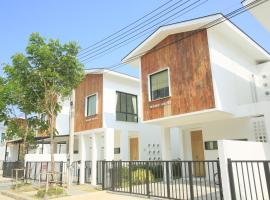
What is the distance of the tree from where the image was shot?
12312 millimetres

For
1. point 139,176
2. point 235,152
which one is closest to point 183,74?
point 235,152

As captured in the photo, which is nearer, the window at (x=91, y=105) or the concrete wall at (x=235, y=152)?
the concrete wall at (x=235, y=152)

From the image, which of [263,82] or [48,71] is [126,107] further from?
[263,82]

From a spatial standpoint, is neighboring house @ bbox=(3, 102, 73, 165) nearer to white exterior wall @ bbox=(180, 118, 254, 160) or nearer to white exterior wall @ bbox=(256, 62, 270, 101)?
white exterior wall @ bbox=(180, 118, 254, 160)

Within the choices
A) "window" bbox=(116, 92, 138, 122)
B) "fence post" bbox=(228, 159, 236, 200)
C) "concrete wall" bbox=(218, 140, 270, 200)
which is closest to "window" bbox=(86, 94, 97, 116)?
"window" bbox=(116, 92, 138, 122)

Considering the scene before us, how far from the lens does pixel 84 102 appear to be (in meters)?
18.3

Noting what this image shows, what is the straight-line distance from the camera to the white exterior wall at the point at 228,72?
11.1 m

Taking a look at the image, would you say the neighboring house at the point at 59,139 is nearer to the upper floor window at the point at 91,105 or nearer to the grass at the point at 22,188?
the upper floor window at the point at 91,105

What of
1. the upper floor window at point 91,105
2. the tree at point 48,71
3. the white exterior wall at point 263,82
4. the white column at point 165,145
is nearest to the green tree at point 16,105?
the tree at point 48,71

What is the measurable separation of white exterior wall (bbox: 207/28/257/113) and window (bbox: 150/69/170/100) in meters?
2.53

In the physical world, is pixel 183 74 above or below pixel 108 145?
above

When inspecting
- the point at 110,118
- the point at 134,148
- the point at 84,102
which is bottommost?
the point at 134,148

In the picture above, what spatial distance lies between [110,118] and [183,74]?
6433 millimetres

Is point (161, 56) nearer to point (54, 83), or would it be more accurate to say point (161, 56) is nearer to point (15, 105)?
point (54, 83)
